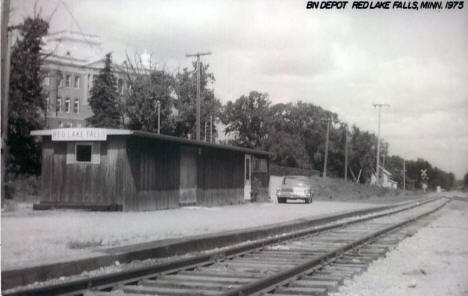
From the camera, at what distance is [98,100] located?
72.9 metres

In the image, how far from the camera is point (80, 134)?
2222 cm

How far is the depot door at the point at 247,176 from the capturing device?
3450 centimetres

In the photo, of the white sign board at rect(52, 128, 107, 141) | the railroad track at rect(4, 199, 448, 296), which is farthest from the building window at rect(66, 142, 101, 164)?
the railroad track at rect(4, 199, 448, 296)

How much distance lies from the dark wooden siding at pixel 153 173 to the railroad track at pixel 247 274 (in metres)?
9.04

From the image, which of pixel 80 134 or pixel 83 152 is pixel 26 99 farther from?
pixel 80 134

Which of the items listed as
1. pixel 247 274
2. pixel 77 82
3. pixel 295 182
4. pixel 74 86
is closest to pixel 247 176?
pixel 295 182

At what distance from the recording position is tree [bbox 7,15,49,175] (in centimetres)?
3741

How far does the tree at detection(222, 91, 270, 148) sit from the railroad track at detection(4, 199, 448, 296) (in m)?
84.9

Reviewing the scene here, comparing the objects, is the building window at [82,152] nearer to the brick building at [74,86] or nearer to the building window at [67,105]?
the brick building at [74,86]

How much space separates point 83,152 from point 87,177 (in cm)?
102

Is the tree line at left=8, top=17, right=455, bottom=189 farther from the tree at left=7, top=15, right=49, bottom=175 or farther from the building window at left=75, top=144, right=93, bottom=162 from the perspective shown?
the building window at left=75, top=144, right=93, bottom=162

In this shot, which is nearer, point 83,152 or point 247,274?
point 247,274

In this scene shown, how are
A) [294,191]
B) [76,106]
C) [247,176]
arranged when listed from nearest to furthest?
[247,176] < [294,191] < [76,106]

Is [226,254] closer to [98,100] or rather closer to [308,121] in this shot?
[98,100]
